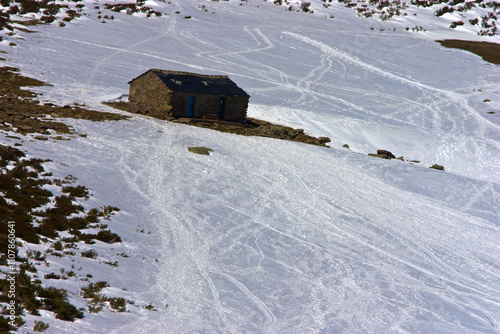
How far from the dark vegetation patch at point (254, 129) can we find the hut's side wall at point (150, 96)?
84 cm

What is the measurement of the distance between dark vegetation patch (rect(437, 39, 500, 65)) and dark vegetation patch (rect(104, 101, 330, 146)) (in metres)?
40.5

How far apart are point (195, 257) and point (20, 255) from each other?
6.13 metres

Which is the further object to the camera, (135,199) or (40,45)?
(40,45)

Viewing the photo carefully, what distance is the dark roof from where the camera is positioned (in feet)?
121

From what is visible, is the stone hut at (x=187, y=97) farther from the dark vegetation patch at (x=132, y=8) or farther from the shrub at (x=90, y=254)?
the dark vegetation patch at (x=132, y=8)

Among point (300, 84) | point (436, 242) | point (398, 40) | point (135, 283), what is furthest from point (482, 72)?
point (135, 283)

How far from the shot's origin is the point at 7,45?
166 feet

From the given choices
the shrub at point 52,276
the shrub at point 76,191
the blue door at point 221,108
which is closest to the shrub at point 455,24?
the blue door at point 221,108

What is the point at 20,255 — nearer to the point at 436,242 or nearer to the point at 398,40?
Answer: the point at 436,242

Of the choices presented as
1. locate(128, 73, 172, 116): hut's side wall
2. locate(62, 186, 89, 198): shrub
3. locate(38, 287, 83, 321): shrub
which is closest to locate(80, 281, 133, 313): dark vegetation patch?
locate(38, 287, 83, 321): shrub

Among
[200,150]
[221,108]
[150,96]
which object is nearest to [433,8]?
[221,108]

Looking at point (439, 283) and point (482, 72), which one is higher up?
point (482, 72)

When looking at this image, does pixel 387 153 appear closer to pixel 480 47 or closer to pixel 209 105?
pixel 209 105

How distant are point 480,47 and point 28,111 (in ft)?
207
